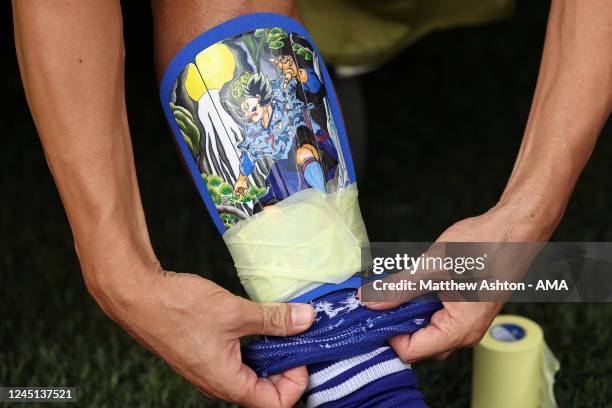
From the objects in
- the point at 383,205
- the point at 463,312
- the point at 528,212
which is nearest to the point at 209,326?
the point at 463,312

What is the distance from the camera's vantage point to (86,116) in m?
1.00

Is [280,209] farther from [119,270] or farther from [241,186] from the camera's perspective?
[119,270]

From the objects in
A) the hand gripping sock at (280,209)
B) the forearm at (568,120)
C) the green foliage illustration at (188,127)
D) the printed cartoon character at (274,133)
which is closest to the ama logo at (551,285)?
the forearm at (568,120)

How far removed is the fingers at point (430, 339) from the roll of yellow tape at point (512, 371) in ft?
0.54

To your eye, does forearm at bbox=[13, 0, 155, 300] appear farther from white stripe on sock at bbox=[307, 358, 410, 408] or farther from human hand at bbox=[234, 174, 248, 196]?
white stripe on sock at bbox=[307, 358, 410, 408]

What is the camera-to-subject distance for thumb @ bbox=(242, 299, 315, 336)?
1001 mm

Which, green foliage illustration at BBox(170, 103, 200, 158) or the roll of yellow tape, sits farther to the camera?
the roll of yellow tape

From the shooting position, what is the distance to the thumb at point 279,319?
1.00 meters

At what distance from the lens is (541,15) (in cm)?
242

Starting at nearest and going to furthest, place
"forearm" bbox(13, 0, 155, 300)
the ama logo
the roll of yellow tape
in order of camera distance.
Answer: "forearm" bbox(13, 0, 155, 300)
the roll of yellow tape
the ama logo

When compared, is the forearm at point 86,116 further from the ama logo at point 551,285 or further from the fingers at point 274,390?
the ama logo at point 551,285

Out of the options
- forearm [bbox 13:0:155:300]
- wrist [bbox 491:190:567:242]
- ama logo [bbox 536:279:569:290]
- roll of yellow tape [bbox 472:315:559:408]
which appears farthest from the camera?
ama logo [bbox 536:279:569:290]

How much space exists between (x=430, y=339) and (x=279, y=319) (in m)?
0.18

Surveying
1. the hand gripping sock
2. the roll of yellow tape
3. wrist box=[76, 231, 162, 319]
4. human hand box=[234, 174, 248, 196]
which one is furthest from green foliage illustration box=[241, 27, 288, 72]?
the roll of yellow tape
